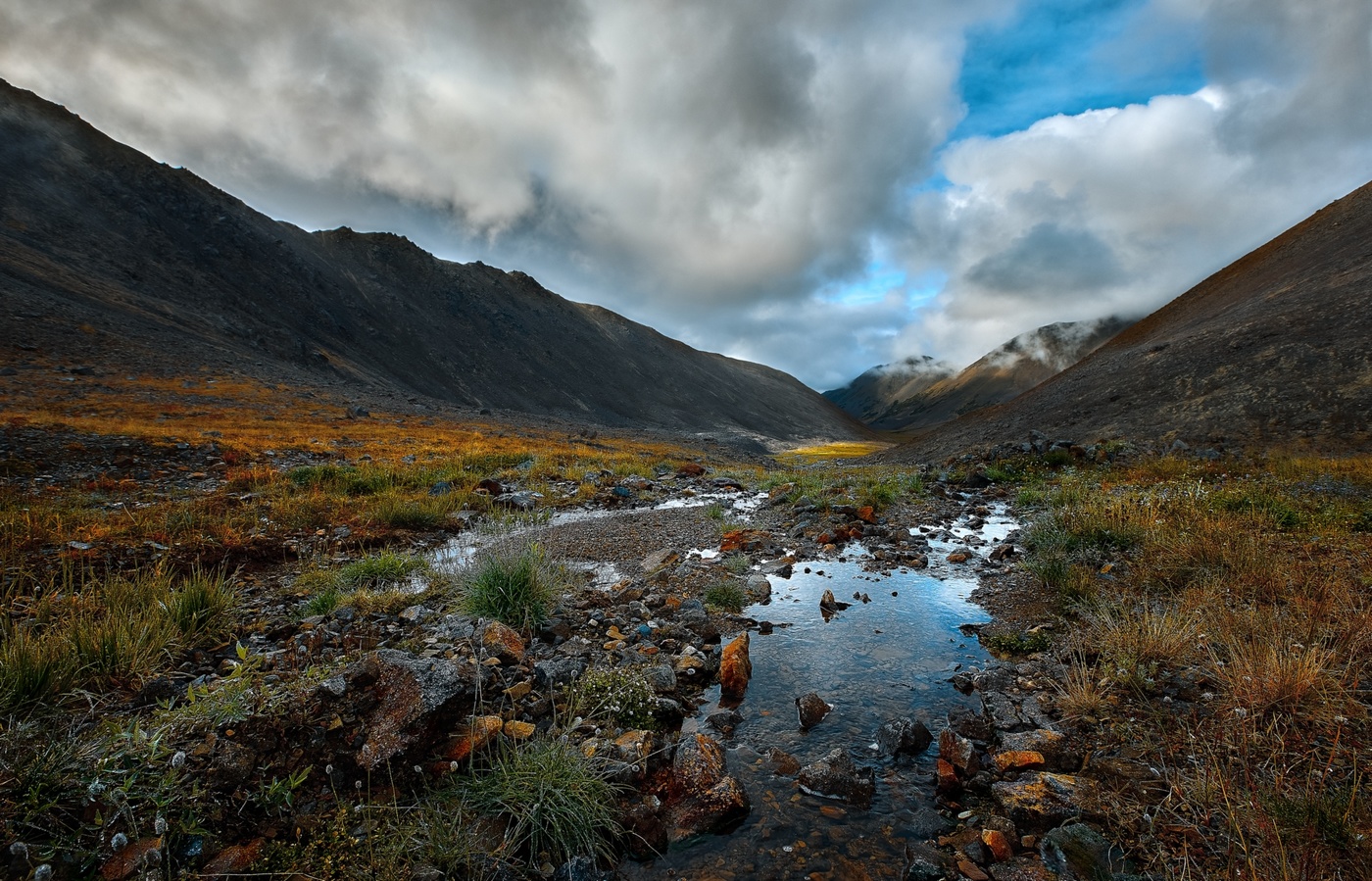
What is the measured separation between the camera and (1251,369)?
23500mm

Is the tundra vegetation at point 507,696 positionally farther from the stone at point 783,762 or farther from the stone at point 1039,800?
the stone at point 783,762

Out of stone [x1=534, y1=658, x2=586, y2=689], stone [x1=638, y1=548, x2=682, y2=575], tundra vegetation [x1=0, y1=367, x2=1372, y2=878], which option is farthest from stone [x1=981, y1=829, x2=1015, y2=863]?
stone [x1=638, y1=548, x2=682, y2=575]

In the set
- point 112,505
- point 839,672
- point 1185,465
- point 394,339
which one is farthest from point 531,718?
point 394,339

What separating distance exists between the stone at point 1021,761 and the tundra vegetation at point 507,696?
506 millimetres

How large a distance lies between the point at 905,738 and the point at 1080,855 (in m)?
1.39

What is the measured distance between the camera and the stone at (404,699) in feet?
12.2

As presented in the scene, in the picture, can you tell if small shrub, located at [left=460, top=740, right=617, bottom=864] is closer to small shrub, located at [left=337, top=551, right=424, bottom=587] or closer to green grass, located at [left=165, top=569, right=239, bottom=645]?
green grass, located at [left=165, top=569, right=239, bottom=645]

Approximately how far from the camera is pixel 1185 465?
16891 mm

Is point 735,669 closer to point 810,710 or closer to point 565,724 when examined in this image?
point 810,710

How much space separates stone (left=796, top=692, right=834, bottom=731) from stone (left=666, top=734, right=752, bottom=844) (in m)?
1.05

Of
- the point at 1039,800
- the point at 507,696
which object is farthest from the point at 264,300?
the point at 1039,800

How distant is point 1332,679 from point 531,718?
19.3 ft

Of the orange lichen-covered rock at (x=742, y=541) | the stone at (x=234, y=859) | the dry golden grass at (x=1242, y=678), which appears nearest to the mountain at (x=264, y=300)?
the orange lichen-covered rock at (x=742, y=541)

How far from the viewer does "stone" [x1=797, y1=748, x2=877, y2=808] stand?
3.99 metres
